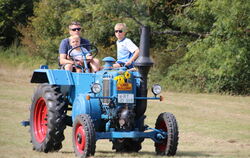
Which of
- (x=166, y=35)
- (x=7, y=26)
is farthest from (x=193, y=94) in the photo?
(x=7, y=26)

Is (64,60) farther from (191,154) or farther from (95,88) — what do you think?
(191,154)

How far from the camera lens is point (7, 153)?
30.3 feet

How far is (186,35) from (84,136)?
695 inches

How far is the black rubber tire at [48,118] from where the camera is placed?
9.13m

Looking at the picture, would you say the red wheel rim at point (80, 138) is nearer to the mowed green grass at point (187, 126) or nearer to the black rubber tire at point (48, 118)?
the mowed green grass at point (187, 126)

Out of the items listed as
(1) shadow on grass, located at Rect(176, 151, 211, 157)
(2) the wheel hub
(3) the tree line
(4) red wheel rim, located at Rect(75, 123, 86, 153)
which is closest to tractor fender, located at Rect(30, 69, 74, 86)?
(4) red wheel rim, located at Rect(75, 123, 86, 153)

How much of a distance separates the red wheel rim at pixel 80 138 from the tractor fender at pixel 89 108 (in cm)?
35

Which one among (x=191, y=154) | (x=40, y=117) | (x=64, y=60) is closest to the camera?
(x=191, y=154)

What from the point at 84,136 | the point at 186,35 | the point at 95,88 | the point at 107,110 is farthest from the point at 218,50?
the point at 84,136

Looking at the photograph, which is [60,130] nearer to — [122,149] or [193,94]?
[122,149]

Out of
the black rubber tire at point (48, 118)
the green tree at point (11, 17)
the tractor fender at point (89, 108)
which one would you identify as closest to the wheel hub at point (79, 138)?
the tractor fender at point (89, 108)

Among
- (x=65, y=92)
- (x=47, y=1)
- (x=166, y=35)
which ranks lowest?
(x=65, y=92)

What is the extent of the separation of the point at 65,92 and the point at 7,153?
4.48 feet

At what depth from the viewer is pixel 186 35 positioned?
25.7m
